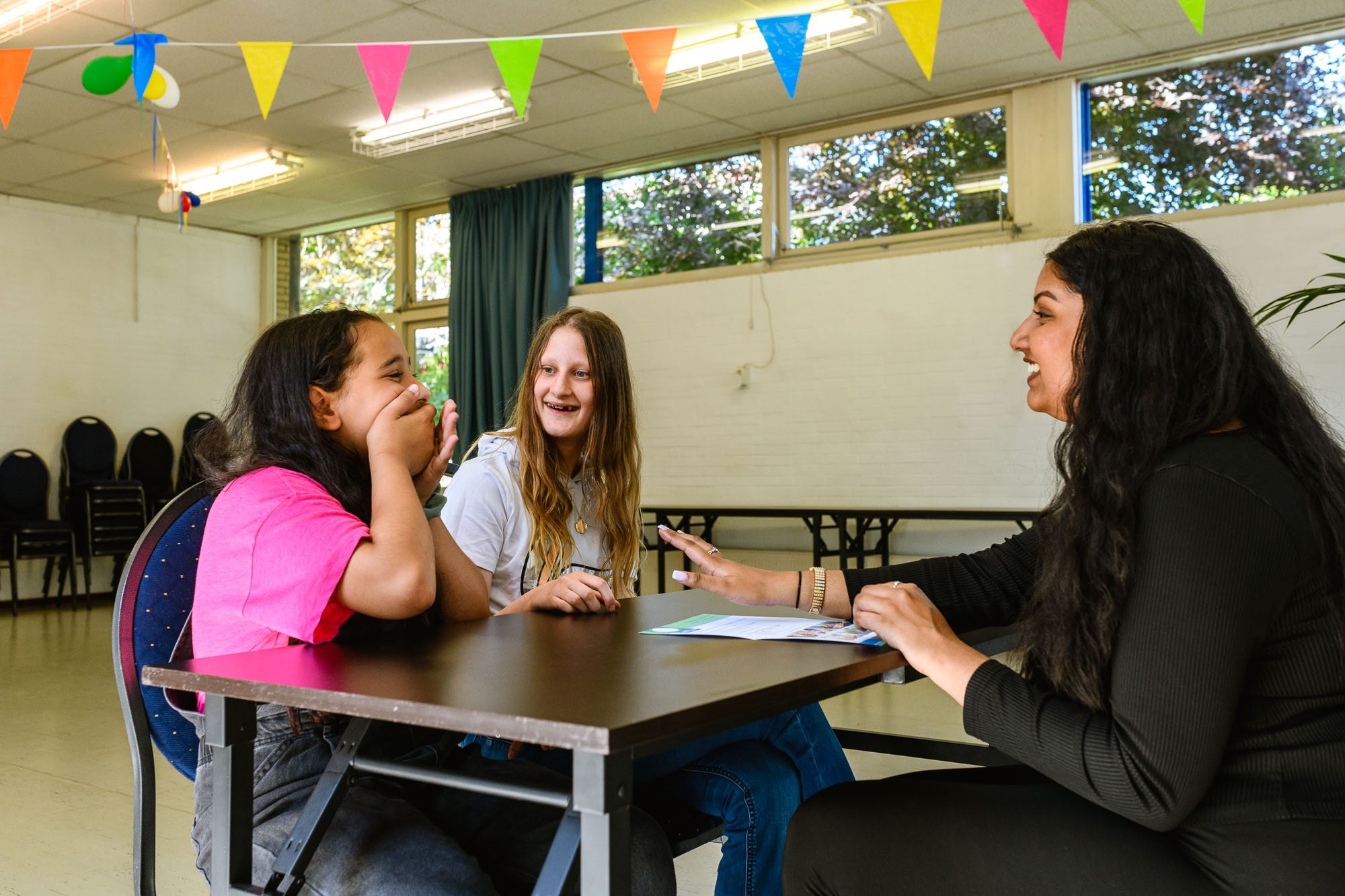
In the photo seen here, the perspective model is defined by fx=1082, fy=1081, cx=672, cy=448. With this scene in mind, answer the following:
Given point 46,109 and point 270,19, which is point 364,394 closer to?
point 270,19

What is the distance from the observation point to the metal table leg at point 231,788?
3.54ft

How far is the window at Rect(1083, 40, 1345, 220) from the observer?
495cm

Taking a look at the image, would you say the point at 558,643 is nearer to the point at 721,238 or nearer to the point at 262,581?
the point at 262,581

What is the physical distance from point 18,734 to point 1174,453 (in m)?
3.89

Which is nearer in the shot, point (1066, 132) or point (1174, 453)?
point (1174, 453)

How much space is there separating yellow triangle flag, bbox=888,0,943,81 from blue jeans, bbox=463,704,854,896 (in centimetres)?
289

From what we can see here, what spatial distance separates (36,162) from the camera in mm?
6660

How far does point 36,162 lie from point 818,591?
22.3ft

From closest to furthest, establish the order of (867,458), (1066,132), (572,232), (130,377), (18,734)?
(18,734)
(1066,132)
(867,458)
(572,232)
(130,377)

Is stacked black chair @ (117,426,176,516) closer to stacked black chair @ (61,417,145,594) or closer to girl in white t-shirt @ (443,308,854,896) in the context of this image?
stacked black chair @ (61,417,145,594)

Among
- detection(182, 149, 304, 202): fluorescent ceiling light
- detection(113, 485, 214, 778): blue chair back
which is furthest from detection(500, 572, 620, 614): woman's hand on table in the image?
detection(182, 149, 304, 202): fluorescent ceiling light

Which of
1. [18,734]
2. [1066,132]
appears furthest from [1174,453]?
[1066,132]

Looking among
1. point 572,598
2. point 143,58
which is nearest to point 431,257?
point 143,58

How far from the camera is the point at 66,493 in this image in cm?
747
